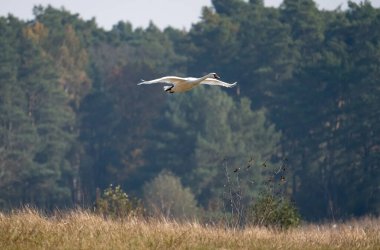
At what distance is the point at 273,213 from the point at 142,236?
514 cm

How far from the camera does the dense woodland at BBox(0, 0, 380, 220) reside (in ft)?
185

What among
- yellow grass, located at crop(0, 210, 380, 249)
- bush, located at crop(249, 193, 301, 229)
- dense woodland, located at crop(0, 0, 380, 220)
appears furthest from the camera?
dense woodland, located at crop(0, 0, 380, 220)

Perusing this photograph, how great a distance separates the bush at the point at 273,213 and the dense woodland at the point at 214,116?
102 ft

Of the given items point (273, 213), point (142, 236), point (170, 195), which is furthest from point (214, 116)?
point (142, 236)

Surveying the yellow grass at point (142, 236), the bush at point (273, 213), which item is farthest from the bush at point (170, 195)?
the yellow grass at point (142, 236)

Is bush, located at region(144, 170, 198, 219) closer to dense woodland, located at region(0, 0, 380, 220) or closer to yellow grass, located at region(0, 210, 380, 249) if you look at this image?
dense woodland, located at region(0, 0, 380, 220)

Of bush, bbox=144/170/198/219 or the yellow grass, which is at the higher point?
the yellow grass

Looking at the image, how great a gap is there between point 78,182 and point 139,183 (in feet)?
16.0

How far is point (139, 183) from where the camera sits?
61375 millimetres

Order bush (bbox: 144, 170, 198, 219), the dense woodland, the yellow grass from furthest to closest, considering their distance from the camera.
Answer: the dense woodland, bush (bbox: 144, 170, 198, 219), the yellow grass

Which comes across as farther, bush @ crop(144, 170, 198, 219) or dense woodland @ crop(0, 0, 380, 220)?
dense woodland @ crop(0, 0, 380, 220)

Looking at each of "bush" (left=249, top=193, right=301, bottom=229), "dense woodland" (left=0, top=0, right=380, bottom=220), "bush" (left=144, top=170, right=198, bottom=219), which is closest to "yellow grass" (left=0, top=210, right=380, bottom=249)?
"bush" (left=249, top=193, right=301, bottom=229)

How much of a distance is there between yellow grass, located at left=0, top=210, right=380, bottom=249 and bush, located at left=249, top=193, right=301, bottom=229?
126 cm

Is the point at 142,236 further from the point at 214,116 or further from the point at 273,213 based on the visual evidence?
the point at 214,116
